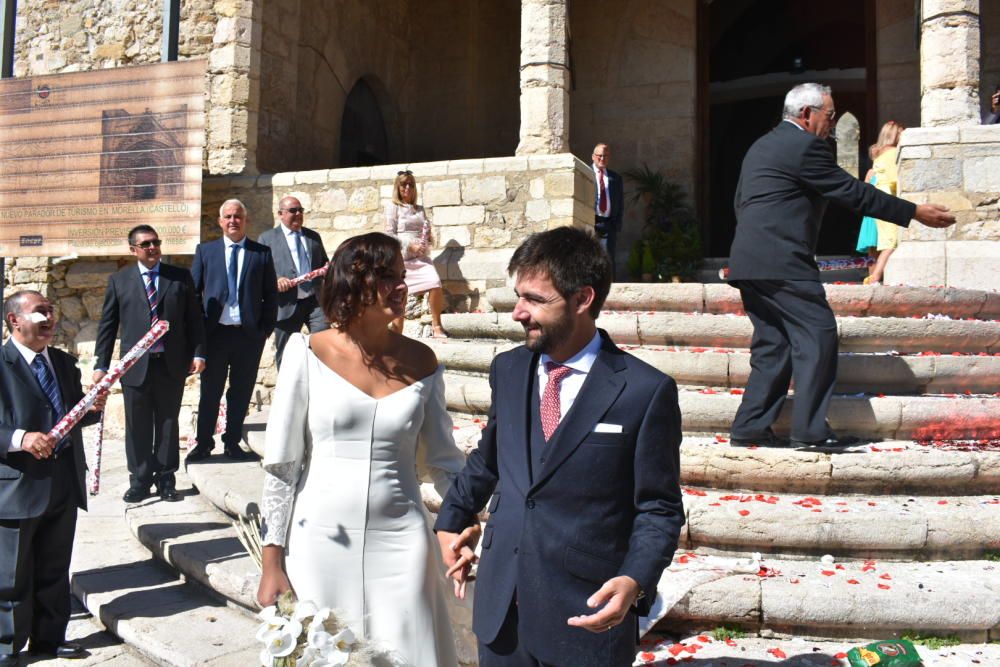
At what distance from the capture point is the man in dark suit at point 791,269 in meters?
4.18

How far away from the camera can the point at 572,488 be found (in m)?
2.08

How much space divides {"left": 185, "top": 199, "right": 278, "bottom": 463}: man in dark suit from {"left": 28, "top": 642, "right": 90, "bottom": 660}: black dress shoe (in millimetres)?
2394

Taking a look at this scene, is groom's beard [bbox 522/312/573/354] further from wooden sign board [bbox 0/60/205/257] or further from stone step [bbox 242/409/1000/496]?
wooden sign board [bbox 0/60/205/257]

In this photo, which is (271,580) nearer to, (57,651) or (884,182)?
(57,651)

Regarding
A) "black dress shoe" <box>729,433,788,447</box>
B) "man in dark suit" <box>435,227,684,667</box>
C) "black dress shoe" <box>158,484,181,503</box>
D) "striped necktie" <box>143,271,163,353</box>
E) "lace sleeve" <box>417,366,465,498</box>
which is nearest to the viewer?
"man in dark suit" <box>435,227,684,667</box>

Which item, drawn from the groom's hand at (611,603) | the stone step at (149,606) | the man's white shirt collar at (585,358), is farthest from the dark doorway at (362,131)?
the groom's hand at (611,603)

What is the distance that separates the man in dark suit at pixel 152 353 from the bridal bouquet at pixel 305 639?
3.77m

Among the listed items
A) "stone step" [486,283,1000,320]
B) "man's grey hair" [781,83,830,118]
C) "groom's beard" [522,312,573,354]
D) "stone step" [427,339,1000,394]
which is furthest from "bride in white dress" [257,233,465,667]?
"stone step" [486,283,1000,320]

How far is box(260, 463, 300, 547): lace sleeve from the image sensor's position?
2432 millimetres

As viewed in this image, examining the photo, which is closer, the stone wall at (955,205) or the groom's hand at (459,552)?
the groom's hand at (459,552)

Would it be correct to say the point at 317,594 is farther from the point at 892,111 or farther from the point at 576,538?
the point at 892,111

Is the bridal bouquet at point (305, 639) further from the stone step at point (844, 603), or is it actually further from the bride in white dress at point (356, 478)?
the stone step at point (844, 603)

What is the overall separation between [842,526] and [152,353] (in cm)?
411

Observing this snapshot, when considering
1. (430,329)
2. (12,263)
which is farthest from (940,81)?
(12,263)
